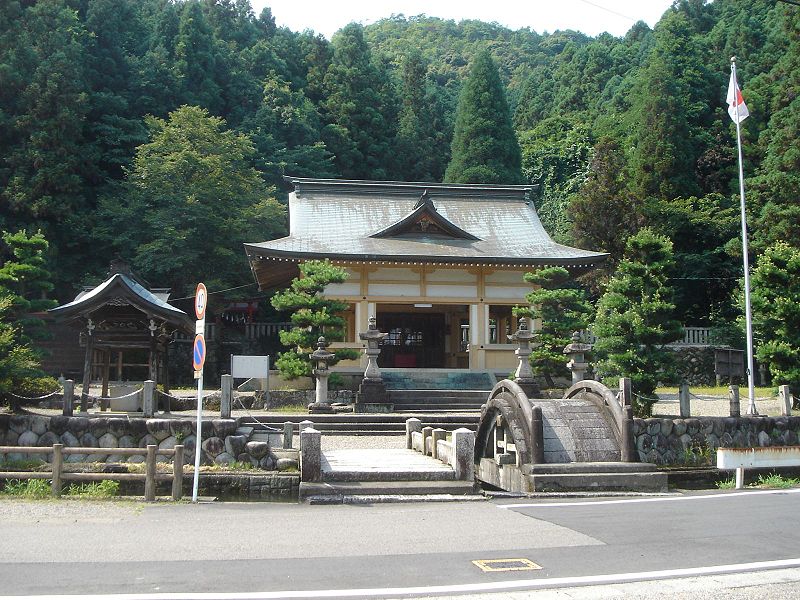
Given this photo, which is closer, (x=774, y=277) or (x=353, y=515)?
(x=353, y=515)

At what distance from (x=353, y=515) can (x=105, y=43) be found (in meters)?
38.1

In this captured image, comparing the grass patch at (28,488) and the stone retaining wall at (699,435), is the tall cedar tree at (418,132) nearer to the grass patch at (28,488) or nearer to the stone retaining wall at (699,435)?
the stone retaining wall at (699,435)

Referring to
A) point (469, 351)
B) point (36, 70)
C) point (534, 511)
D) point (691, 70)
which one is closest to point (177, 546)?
point (534, 511)

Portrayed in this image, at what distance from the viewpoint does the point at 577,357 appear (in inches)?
763

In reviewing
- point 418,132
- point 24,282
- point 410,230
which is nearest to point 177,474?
point 24,282

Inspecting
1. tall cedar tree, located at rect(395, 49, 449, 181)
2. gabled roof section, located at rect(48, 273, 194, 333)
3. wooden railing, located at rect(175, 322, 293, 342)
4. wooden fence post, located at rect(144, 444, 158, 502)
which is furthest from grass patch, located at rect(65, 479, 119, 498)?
tall cedar tree, located at rect(395, 49, 449, 181)

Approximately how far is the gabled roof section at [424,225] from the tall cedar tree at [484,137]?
773 inches

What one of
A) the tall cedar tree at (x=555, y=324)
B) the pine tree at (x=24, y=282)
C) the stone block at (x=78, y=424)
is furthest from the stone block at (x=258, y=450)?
the tall cedar tree at (x=555, y=324)

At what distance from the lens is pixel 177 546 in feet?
23.7

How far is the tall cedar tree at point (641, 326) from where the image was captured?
54.5 feet

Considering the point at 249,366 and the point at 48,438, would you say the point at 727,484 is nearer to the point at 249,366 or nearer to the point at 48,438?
the point at 249,366

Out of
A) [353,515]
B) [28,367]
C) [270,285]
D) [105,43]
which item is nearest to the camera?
[353,515]

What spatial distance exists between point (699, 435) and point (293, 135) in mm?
33449

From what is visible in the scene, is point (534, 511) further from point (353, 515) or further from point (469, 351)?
point (469, 351)
